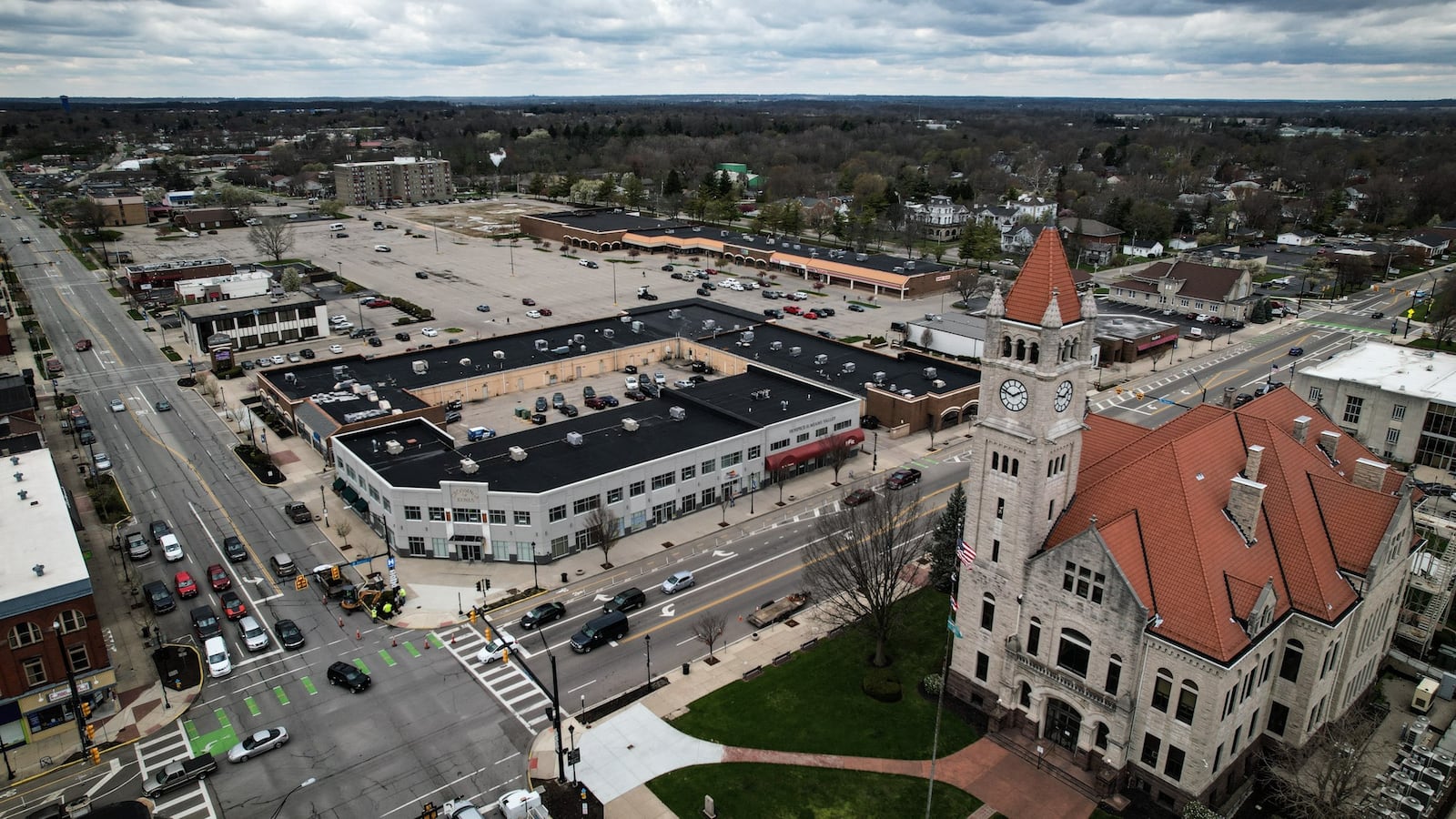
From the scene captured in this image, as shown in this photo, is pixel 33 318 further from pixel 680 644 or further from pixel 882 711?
pixel 882 711

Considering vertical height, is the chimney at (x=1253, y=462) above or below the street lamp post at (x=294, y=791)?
above

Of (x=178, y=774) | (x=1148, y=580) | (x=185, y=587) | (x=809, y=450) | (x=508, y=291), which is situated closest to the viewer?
(x=1148, y=580)

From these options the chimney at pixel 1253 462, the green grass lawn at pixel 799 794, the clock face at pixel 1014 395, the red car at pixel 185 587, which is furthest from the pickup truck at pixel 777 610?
the red car at pixel 185 587

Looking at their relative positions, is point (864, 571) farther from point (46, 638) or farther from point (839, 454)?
point (46, 638)

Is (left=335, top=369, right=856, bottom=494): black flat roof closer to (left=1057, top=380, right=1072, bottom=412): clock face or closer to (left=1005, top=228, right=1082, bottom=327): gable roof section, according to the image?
(left=1057, top=380, right=1072, bottom=412): clock face

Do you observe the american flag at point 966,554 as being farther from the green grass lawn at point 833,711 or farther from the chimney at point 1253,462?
the chimney at point 1253,462

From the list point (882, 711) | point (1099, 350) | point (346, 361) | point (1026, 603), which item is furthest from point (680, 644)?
point (1099, 350)

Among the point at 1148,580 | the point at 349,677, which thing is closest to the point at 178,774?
the point at 349,677
